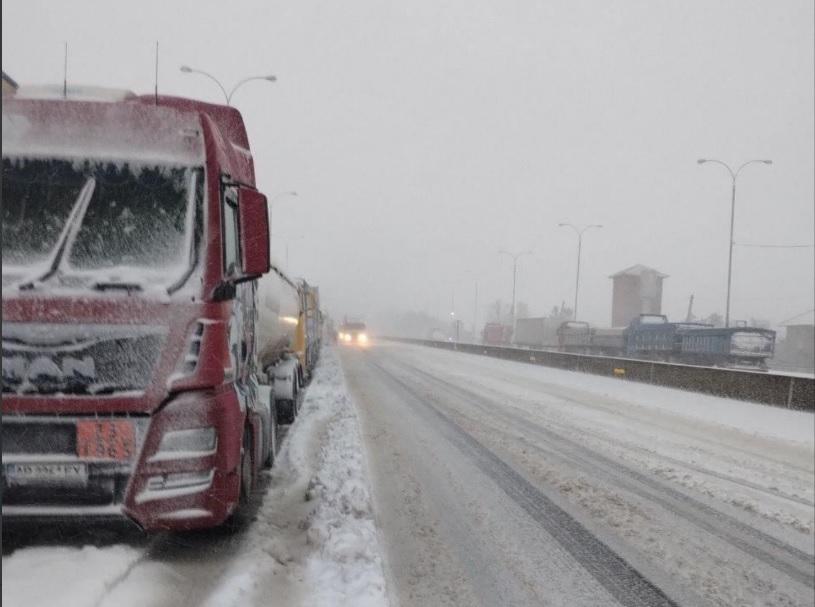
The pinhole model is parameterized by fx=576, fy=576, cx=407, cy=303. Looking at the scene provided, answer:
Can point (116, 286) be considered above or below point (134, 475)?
above

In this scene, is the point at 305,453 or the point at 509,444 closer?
the point at 305,453

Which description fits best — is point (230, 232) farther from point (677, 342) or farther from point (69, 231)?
point (677, 342)

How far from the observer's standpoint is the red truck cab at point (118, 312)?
3.25 m

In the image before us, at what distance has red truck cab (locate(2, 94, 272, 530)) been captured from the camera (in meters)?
3.25

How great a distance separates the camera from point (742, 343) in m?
29.4

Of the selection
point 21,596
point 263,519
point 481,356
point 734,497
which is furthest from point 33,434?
point 481,356

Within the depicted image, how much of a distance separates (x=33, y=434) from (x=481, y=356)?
37.5 m

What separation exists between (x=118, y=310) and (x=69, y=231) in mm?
607

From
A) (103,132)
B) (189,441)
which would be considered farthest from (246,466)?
(103,132)

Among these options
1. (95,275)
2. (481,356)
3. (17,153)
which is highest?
(17,153)

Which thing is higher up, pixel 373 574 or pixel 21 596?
pixel 21 596

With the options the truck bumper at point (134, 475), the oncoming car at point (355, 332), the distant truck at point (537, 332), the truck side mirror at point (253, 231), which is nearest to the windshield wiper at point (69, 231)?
the truck bumper at point (134, 475)

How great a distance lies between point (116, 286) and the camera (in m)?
3.35

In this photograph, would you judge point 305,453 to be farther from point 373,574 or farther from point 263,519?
point 373,574
